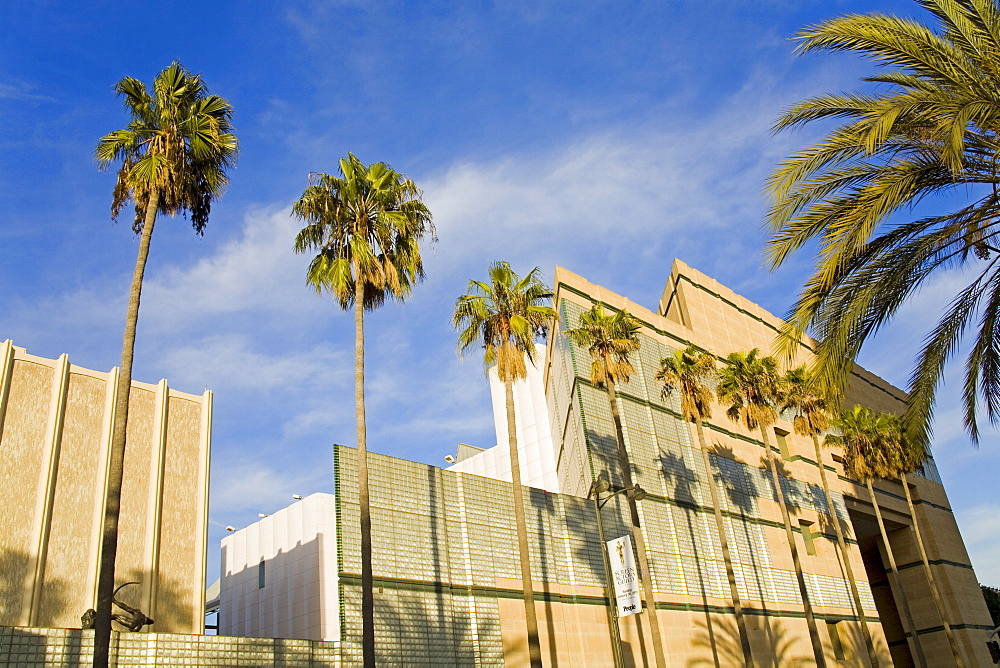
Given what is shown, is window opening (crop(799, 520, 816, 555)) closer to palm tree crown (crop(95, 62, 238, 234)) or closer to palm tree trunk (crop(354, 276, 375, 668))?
palm tree trunk (crop(354, 276, 375, 668))

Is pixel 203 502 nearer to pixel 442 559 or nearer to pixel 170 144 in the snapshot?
pixel 442 559

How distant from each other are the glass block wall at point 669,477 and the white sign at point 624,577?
24.1 ft

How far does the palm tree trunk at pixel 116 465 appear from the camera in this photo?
14078mm

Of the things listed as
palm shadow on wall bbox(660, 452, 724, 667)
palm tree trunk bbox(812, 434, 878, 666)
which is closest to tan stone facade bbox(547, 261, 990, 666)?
palm shadow on wall bbox(660, 452, 724, 667)

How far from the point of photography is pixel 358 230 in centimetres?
2270

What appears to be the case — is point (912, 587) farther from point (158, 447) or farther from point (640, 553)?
point (158, 447)

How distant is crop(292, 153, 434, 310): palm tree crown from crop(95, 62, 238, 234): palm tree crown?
3.13 metres

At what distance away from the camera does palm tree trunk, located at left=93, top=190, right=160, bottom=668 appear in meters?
14.1

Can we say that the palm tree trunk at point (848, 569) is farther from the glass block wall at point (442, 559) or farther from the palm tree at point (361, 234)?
the palm tree at point (361, 234)

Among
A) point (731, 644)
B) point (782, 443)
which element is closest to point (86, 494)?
point (731, 644)

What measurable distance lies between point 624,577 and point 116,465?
16.5 m

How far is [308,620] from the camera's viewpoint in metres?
45.3

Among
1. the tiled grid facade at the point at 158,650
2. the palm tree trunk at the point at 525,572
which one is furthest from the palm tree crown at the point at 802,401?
the tiled grid facade at the point at 158,650

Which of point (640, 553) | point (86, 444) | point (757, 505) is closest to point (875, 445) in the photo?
point (757, 505)
